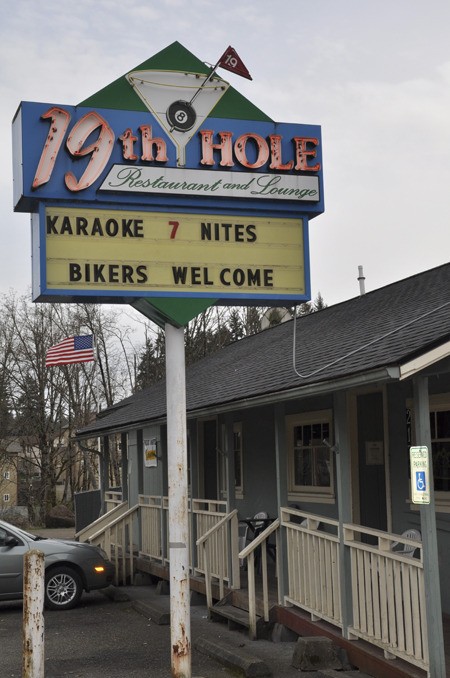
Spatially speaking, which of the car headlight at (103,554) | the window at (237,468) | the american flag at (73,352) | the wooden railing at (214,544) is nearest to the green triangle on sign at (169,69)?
the wooden railing at (214,544)

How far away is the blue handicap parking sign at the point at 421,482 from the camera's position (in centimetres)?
662

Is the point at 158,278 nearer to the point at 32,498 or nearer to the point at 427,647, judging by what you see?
the point at 427,647

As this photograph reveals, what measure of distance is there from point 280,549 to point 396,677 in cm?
293

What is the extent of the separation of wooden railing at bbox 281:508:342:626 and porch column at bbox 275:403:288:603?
121 mm

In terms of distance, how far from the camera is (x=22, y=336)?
156ft

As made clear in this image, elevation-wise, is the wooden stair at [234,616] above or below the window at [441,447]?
below

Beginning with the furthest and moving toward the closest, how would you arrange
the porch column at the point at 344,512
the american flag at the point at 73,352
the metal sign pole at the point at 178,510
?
the american flag at the point at 73,352 → the porch column at the point at 344,512 → the metal sign pole at the point at 178,510

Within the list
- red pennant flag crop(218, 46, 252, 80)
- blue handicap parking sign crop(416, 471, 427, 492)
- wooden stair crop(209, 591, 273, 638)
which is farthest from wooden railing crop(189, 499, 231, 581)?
red pennant flag crop(218, 46, 252, 80)

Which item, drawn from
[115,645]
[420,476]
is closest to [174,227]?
[420,476]

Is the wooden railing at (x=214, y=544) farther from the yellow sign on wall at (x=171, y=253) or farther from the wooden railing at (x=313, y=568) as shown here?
the yellow sign on wall at (x=171, y=253)

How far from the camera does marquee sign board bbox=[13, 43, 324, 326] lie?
27.6 ft

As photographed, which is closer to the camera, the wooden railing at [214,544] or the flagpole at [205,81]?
the flagpole at [205,81]

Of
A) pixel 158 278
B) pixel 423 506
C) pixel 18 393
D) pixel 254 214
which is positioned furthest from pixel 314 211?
pixel 18 393

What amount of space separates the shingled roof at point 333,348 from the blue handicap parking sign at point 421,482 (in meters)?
0.78
